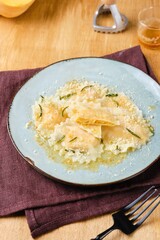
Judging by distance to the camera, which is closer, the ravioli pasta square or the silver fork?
the silver fork

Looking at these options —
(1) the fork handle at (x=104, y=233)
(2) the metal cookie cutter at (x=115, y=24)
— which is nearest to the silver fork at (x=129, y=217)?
(1) the fork handle at (x=104, y=233)

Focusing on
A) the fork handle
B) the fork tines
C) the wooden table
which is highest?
the fork tines

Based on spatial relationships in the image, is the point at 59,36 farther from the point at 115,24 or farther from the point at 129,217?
the point at 129,217

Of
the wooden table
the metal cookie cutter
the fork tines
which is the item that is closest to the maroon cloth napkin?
the fork tines

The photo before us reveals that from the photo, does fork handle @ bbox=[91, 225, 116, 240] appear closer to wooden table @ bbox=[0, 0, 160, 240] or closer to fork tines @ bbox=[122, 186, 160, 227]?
fork tines @ bbox=[122, 186, 160, 227]

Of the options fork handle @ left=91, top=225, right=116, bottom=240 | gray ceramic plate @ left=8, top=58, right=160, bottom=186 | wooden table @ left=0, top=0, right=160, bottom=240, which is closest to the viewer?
fork handle @ left=91, top=225, right=116, bottom=240

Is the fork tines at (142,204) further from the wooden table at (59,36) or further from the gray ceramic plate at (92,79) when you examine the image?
the wooden table at (59,36)

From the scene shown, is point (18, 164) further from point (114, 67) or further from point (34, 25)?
point (34, 25)
